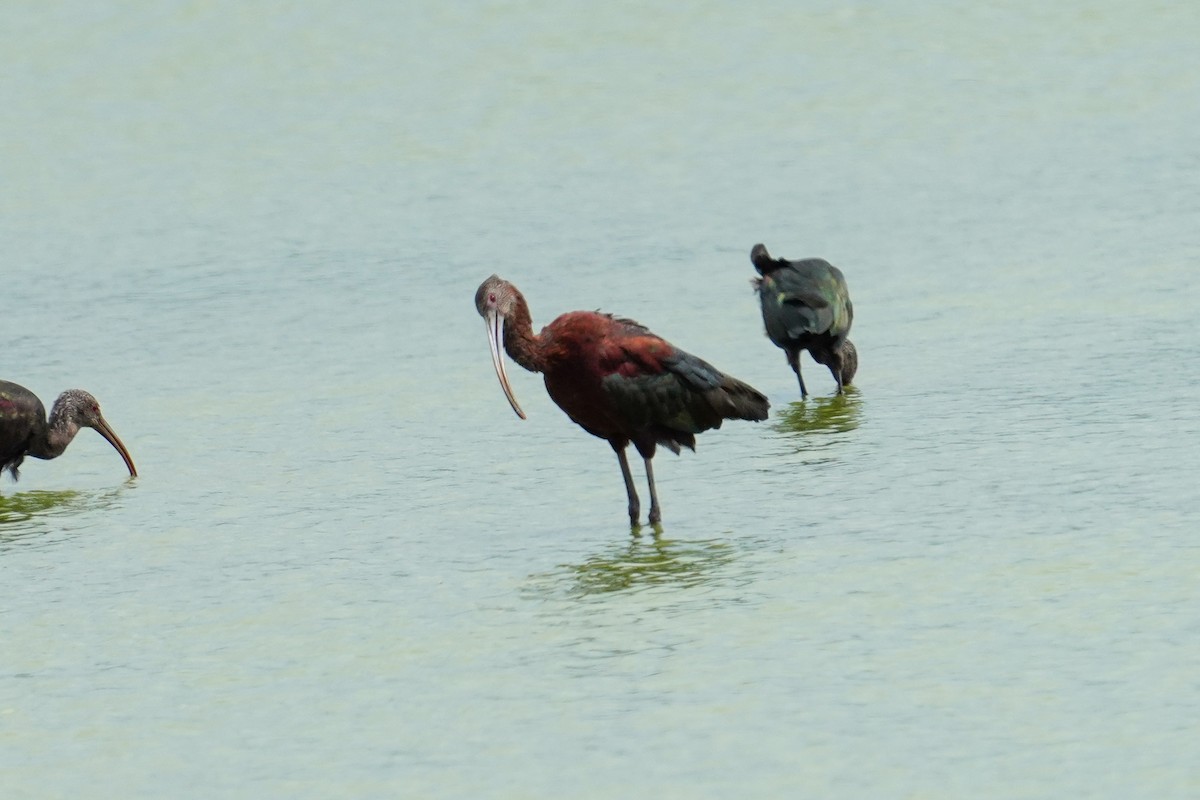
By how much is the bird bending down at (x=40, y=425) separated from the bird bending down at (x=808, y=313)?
435cm

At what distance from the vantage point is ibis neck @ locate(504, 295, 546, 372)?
10469 millimetres

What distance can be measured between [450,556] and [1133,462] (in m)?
3.64

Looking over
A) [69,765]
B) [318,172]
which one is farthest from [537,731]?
[318,172]

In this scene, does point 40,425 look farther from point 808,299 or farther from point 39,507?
point 808,299

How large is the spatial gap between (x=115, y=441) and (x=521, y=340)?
4.28m

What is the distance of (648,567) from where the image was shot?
998cm

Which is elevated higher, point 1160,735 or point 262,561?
point 262,561

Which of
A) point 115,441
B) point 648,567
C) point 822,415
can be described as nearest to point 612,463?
point 822,415

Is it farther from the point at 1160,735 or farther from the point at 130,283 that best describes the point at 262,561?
the point at 130,283

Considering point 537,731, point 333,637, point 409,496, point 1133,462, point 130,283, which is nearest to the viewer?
point 537,731

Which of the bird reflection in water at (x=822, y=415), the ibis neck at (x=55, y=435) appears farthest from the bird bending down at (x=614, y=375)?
the ibis neck at (x=55, y=435)

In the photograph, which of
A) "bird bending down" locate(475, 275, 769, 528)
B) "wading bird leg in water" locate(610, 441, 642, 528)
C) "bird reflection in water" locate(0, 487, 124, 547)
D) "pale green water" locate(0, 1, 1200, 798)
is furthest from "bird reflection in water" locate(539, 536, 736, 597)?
"bird reflection in water" locate(0, 487, 124, 547)

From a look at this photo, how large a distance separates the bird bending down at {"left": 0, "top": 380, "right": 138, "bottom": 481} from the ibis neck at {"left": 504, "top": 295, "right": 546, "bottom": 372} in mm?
3862

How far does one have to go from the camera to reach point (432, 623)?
9.27 meters
